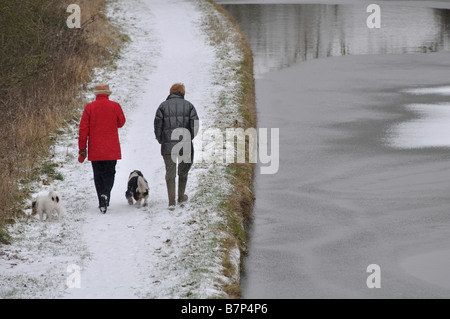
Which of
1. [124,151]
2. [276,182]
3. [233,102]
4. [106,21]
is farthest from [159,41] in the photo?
[276,182]

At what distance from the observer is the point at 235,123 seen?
17.2 m

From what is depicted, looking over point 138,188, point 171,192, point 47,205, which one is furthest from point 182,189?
point 47,205

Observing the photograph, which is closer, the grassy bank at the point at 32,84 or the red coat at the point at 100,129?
the red coat at the point at 100,129

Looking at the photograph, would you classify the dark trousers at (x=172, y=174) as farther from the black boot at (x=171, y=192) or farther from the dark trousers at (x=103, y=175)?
→ the dark trousers at (x=103, y=175)

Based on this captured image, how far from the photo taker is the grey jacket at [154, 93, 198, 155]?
10.9 meters

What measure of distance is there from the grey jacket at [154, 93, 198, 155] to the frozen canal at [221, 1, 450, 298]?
1.98 meters

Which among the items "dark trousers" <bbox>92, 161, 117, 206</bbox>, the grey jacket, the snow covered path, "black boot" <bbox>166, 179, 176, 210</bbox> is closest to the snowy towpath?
the snow covered path

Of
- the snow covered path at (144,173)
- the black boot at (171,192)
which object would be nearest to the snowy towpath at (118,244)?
the snow covered path at (144,173)

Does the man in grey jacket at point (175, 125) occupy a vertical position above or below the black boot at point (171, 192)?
above

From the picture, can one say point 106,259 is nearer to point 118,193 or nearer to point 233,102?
point 118,193

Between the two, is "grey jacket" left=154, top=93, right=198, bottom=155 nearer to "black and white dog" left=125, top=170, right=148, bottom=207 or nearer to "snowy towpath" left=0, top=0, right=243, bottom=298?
"black and white dog" left=125, top=170, right=148, bottom=207

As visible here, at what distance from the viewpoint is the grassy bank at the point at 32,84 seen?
1262cm

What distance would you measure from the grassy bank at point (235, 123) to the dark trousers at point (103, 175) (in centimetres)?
182

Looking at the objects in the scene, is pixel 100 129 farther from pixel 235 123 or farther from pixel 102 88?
pixel 235 123
